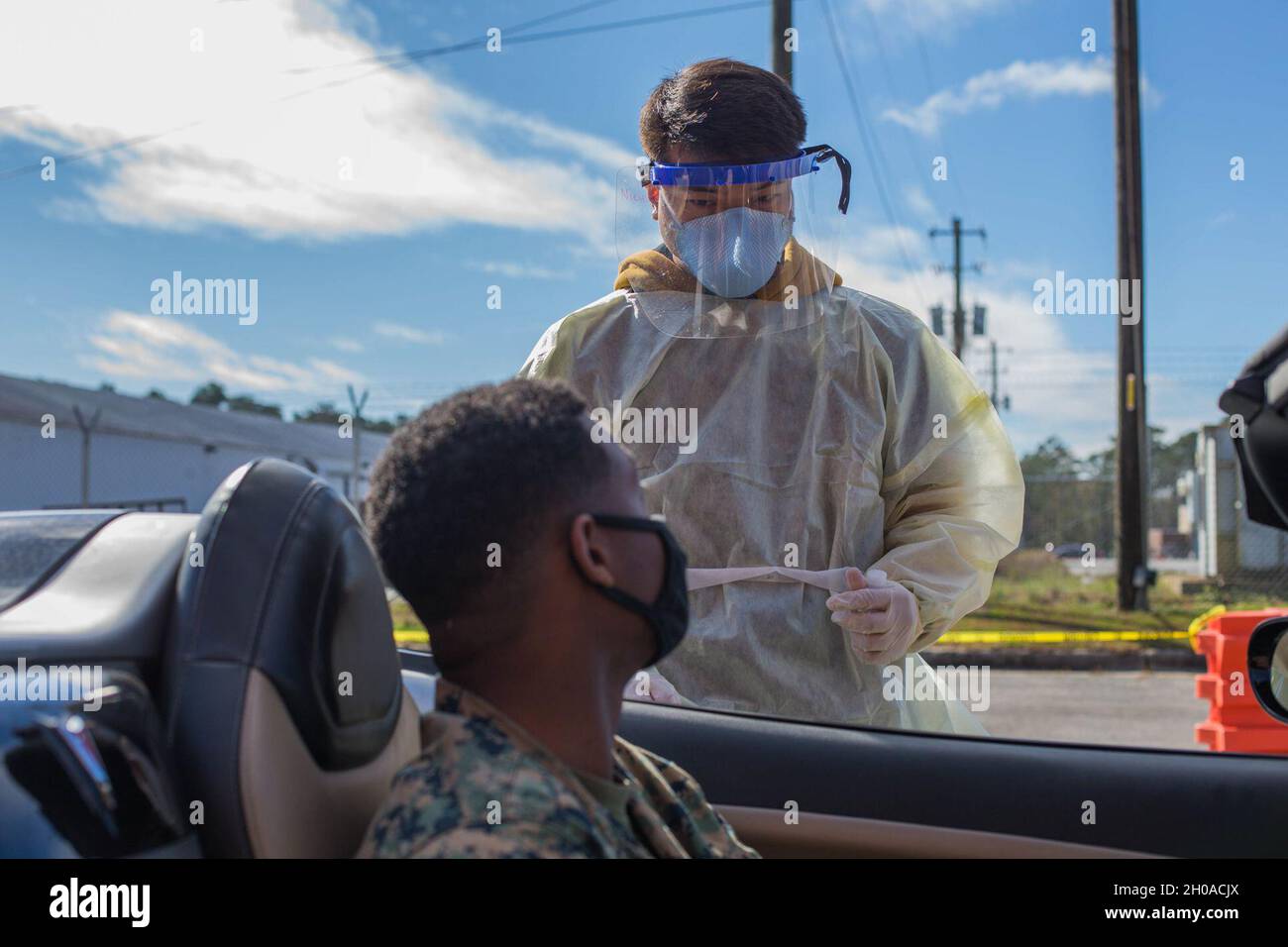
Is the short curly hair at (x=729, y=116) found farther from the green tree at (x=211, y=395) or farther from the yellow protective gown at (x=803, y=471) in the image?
the green tree at (x=211, y=395)

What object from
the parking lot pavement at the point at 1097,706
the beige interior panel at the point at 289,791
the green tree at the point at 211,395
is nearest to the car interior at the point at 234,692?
the beige interior panel at the point at 289,791

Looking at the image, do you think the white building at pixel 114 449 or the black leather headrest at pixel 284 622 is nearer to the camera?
the black leather headrest at pixel 284 622

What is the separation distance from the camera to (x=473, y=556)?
1.23m

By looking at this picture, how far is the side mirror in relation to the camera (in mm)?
1884

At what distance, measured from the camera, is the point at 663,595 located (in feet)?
4.29

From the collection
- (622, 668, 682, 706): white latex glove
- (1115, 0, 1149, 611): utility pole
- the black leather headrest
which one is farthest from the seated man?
(1115, 0, 1149, 611): utility pole

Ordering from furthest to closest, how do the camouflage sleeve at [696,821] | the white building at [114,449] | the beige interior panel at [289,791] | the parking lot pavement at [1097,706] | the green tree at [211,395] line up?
the green tree at [211,395]
the white building at [114,449]
the parking lot pavement at [1097,706]
the camouflage sleeve at [696,821]
the beige interior panel at [289,791]

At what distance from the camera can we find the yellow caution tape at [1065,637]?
10531mm

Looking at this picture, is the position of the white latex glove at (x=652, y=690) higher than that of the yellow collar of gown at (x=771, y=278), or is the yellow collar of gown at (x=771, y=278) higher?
the yellow collar of gown at (x=771, y=278)

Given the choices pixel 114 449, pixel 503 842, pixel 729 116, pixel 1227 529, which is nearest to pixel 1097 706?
pixel 729 116

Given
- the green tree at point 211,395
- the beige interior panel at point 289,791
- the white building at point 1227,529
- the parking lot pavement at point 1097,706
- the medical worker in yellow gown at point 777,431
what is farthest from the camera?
the green tree at point 211,395

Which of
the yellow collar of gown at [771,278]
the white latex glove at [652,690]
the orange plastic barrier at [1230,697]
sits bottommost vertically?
the orange plastic barrier at [1230,697]
